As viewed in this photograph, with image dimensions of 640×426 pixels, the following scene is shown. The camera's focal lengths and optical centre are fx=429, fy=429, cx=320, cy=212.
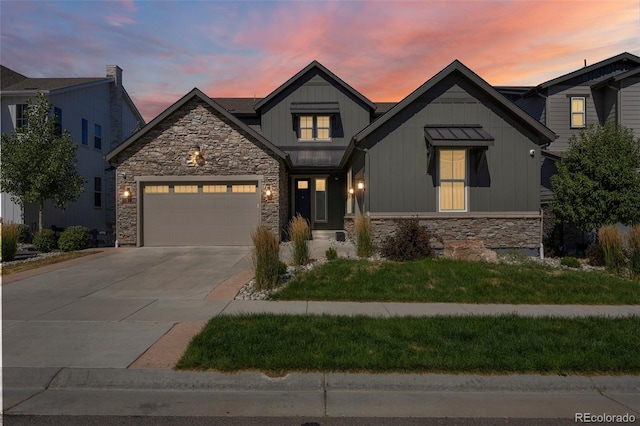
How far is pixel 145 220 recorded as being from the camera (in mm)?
18047

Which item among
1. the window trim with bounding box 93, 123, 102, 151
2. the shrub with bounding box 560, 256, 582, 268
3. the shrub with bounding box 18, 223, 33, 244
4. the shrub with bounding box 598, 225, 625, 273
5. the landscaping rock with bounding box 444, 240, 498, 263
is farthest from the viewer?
the window trim with bounding box 93, 123, 102, 151

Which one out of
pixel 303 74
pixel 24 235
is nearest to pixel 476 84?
pixel 303 74

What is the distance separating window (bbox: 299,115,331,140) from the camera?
2248 cm

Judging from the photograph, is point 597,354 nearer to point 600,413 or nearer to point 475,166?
point 600,413

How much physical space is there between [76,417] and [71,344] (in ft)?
7.20

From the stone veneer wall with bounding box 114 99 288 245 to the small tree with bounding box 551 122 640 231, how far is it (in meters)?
10.7

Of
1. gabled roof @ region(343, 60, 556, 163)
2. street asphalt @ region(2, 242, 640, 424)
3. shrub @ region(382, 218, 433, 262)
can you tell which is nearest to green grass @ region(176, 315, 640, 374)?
street asphalt @ region(2, 242, 640, 424)

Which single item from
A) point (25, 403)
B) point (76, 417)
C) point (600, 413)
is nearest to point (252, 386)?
point (76, 417)

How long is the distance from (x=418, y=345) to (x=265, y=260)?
15.1 feet

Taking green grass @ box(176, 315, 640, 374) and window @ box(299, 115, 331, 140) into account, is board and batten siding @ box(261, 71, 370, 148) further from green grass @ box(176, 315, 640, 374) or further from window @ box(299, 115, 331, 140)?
green grass @ box(176, 315, 640, 374)

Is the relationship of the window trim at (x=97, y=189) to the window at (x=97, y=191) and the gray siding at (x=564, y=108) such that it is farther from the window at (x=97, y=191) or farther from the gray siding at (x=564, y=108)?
the gray siding at (x=564, y=108)

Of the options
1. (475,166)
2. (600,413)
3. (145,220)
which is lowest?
(600,413)

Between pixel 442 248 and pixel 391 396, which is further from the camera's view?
pixel 442 248

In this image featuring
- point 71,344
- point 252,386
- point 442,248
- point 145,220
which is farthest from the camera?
point 145,220
